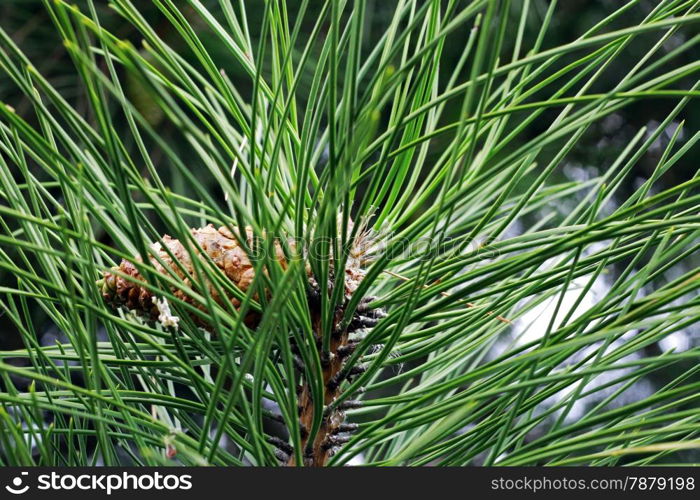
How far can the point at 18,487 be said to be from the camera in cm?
37

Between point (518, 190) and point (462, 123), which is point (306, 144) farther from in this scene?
point (518, 190)

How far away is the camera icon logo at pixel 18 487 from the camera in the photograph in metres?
0.37

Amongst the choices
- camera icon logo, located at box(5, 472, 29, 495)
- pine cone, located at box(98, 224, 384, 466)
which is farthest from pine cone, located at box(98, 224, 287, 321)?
camera icon logo, located at box(5, 472, 29, 495)

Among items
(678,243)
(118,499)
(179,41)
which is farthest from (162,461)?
(179,41)

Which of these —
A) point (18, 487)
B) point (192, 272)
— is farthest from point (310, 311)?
point (18, 487)

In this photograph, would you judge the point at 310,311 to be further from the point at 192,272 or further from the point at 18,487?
the point at 18,487

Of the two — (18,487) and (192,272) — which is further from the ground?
(192,272)

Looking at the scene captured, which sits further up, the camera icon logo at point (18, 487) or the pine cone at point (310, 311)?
the pine cone at point (310, 311)

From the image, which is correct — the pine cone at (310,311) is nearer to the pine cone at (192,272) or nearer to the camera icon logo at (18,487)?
the pine cone at (192,272)

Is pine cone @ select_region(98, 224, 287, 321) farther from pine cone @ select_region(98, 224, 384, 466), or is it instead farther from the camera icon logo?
the camera icon logo

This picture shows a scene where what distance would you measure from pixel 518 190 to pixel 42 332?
0.80 m

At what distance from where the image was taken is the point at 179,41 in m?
1.10

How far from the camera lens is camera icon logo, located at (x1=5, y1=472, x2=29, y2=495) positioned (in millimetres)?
370

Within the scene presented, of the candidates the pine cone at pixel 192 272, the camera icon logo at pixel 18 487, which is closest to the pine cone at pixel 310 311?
the pine cone at pixel 192 272
